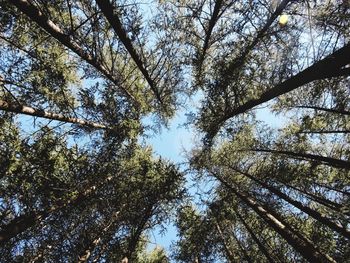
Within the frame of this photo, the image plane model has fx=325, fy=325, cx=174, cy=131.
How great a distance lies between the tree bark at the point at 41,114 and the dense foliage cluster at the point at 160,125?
40 mm

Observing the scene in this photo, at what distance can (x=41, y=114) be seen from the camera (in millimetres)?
9797

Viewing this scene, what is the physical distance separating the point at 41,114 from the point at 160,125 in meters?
5.73

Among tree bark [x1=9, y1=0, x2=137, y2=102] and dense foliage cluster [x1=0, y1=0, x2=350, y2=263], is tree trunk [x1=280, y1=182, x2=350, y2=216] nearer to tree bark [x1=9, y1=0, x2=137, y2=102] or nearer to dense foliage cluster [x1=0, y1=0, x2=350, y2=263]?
dense foliage cluster [x1=0, y1=0, x2=350, y2=263]

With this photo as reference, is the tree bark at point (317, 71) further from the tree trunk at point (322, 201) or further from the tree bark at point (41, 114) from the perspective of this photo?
the tree bark at point (41, 114)

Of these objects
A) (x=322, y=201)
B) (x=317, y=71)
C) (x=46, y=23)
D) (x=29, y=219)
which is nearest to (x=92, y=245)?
(x=29, y=219)

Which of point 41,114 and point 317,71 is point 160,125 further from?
point 317,71

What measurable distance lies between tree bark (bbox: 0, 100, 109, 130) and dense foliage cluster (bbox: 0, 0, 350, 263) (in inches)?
1.6

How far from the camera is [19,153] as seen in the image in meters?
8.73

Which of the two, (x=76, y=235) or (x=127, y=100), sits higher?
(x=127, y=100)

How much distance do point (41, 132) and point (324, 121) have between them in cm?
918

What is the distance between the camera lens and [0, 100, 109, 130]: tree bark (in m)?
8.22

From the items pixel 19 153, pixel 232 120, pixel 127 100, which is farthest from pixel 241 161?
pixel 19 153

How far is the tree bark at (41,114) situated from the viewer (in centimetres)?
822

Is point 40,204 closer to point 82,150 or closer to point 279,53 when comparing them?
point 82,150
